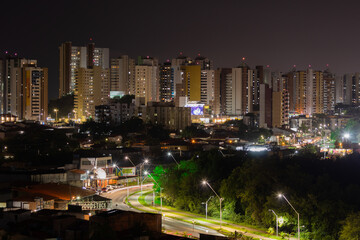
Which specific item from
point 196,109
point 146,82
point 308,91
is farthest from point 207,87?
point 308,91

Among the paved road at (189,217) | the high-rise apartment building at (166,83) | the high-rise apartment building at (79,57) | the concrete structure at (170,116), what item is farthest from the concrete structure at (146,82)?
the paved road at (189,217)

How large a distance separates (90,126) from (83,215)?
937 inches

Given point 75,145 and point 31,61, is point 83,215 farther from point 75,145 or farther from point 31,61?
point 31,61

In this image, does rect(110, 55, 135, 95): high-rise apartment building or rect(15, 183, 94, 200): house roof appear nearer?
rect(15, 183, 94, 200): house roof

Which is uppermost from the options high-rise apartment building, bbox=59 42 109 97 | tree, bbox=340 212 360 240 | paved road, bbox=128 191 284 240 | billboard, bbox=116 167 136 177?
high-rise apartment building, bbox=59 42 109 97

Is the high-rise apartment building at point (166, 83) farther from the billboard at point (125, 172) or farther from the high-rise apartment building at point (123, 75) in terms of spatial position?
the billboard at point (125, 172)

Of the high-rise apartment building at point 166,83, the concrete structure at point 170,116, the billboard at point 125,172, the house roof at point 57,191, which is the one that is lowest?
the billboard at point 125,172

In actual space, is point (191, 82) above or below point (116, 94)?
above

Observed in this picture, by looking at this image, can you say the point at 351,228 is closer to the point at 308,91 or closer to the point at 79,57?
the point at 79,57

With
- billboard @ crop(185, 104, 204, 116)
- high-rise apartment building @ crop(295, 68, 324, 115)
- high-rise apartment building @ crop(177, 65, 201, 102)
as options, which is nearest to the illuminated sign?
billboard @ crop(185, 104, 204, 116)

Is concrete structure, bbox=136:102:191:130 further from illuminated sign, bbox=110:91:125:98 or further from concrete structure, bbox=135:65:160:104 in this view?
concrete structure, bbox=135:65:160:104

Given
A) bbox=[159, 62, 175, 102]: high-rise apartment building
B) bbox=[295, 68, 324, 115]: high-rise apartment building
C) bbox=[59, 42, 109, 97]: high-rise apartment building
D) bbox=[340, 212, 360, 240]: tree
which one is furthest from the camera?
bbox=[295, 68, 324, 115]: high-rise apartment building

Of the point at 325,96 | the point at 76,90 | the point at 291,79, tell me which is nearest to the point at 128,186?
the point at 76,90

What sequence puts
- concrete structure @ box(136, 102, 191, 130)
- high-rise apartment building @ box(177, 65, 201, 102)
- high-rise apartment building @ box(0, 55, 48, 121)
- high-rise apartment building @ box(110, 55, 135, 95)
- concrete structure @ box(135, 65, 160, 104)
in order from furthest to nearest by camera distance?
concrete structure @ box(135, 65, 160, 104) → high-rise apartment building @ box(110, 55, 135, 95) → high-rise apartment building @ box(177, 65, 201, 102) → high-rise apartment building @ box(0, 55, 48, 121) → concrete structure @ box(136, 102, 191, 130)
